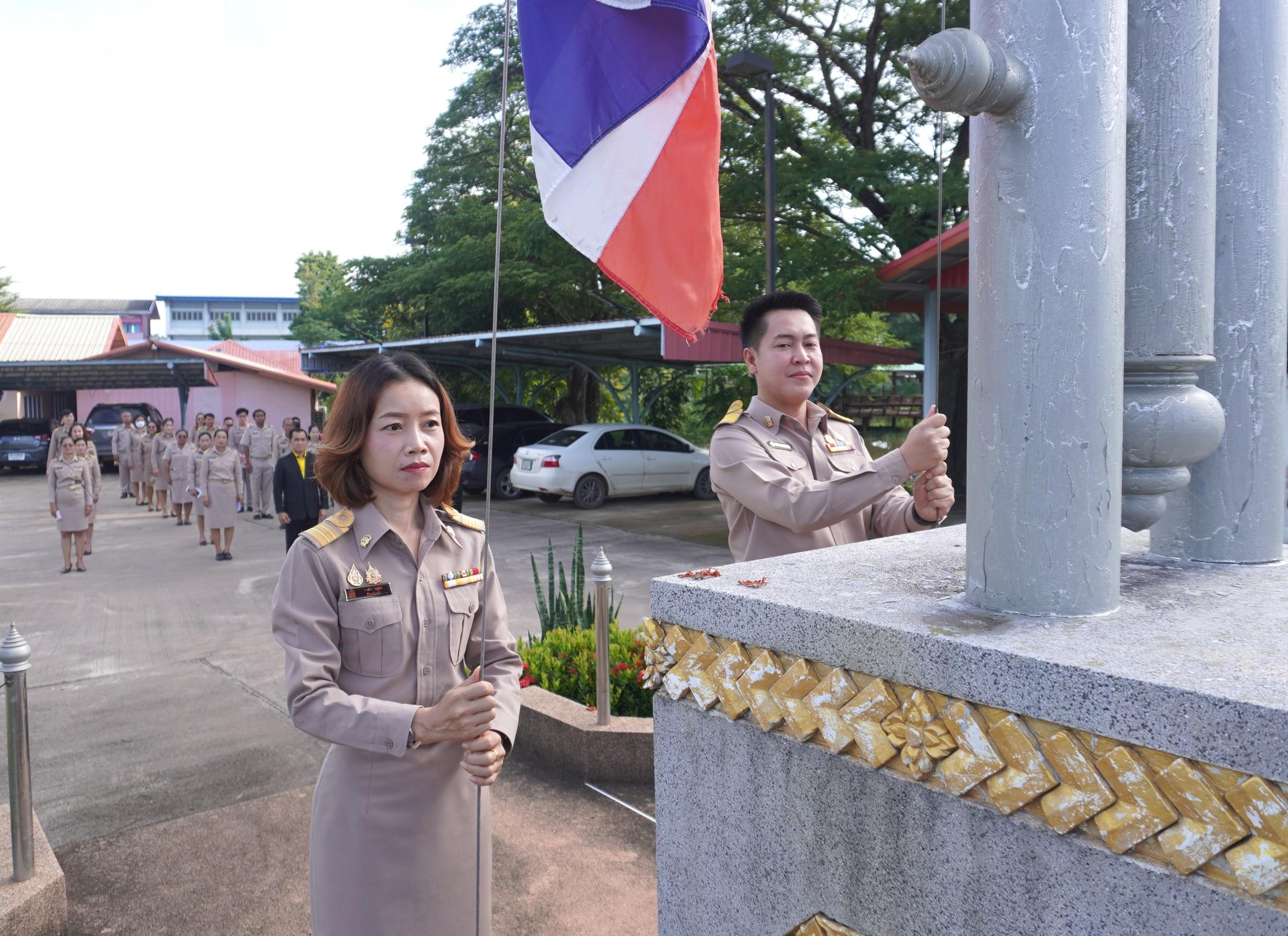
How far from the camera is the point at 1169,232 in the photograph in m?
1.85

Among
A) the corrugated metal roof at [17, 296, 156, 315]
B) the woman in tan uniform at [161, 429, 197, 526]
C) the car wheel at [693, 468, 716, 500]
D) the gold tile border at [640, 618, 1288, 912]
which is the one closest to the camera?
the gold tile border at [640, 618, 1288, 912]

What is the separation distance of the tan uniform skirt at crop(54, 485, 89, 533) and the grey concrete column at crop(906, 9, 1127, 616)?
11.8 metres

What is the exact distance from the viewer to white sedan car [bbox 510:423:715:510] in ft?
54.9

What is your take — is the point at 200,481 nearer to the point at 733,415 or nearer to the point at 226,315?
the point at 733,415

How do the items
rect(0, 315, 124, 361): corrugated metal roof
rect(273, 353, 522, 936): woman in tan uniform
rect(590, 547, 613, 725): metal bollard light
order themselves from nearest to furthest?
rect(273, 353, 522, 936): woman in tan uniform, rect(590, 547, 613, 725): metal bollard light, rect(0, 315, 124, 361): corrugated metal roof

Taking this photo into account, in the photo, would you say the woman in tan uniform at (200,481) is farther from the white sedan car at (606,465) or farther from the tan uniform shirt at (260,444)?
the white sedan car at (606,465)

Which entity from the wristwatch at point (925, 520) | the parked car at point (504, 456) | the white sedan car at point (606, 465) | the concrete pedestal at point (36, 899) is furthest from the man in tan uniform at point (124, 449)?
the wristwatch at point (925, 520)

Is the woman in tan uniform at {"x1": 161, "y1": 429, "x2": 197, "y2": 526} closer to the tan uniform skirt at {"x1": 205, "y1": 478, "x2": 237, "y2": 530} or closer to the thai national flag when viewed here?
the tan uniform skirt at {"x1": 205, "y1": 478, "x2": 237, "y2": 530}

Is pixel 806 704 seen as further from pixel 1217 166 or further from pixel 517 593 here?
pixel 517 593

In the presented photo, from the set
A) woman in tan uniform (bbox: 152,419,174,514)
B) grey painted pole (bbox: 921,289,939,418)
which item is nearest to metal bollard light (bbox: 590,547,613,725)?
grey painted pole (bbox: 921,289,939,418)

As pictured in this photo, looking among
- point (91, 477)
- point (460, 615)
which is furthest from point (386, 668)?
point (91, 477)

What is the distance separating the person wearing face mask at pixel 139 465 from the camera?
63.0 ft

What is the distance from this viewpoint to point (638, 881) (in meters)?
3.78

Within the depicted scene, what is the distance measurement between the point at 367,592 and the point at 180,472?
15.3 metres
